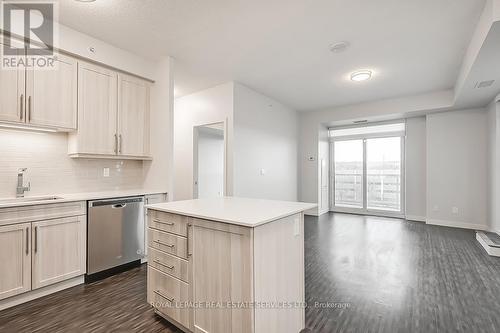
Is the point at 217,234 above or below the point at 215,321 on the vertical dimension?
above

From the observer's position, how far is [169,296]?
1.85 m

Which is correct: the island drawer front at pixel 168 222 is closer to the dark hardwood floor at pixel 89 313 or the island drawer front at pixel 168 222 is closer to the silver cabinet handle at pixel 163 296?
the silver cabinet handle at pixel 163 296

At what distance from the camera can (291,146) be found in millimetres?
6445

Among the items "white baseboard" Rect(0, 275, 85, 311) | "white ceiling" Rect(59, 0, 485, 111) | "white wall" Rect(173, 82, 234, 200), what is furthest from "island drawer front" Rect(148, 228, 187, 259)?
"white wall" Rect(173, 82, 234, 200)

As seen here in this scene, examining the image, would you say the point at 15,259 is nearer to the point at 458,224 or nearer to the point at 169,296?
the point at 169,296

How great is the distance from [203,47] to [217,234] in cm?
274

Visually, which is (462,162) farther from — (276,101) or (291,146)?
(276,101)

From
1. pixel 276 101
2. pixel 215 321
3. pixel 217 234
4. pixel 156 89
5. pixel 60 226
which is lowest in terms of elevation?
pixel 215 321

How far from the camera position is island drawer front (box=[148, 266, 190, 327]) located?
1.75 metres

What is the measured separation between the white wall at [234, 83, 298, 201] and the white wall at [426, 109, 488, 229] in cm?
324

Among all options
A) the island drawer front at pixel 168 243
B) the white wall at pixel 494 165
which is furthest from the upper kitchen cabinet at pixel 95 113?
the white wall at pixel 494 165

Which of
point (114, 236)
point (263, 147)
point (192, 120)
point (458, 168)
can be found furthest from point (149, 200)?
point (458, 168)

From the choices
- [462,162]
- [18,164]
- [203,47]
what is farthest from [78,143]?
[462,162]

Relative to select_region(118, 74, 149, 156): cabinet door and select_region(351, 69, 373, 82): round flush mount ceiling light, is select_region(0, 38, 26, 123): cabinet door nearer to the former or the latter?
select_region(118, 74, 149, 156): cabinet door
